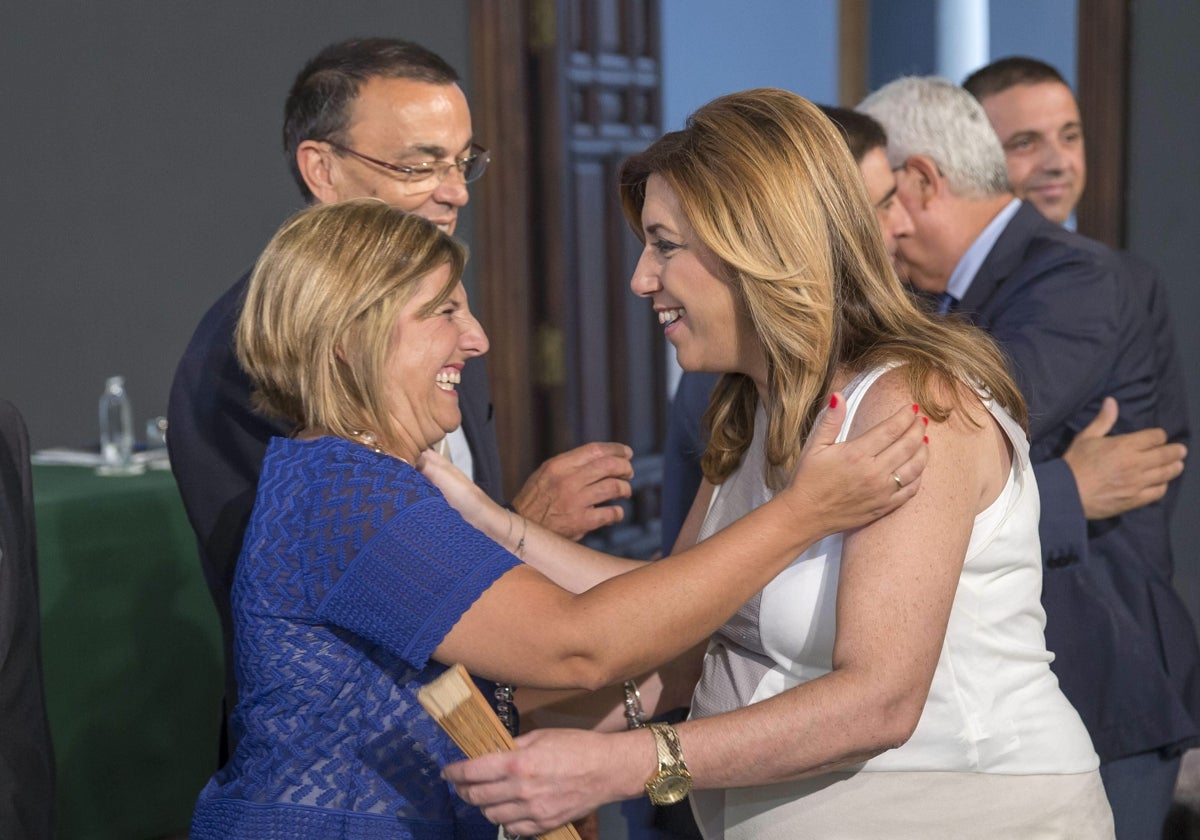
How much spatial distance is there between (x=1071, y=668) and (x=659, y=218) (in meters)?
1.08

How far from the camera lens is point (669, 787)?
147cm

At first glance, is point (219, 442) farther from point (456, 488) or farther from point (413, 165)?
point (413, 165)

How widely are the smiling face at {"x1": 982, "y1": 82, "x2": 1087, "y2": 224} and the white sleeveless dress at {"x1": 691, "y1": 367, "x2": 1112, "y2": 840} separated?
2.17 m

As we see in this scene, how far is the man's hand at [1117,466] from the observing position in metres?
2.30

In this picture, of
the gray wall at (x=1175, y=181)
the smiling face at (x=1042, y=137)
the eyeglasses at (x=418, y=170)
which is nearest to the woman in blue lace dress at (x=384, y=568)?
the eyeglasses at (x=418, y=170)

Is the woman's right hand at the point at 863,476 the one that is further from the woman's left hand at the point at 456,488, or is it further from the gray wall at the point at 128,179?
the gray wall at the point at 128,179

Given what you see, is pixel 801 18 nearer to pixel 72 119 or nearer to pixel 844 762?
pixel 72 119

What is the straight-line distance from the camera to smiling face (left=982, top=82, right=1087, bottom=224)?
11.8 ft

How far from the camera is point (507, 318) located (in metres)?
5.55

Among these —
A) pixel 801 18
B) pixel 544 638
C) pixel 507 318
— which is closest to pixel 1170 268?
pixel 507 318

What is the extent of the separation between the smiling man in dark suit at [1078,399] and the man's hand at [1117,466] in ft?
0.16

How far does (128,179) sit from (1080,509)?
3.40m

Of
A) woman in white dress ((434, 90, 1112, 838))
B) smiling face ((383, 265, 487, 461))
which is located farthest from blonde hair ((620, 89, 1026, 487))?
smiling face ((383, 265, 487, 461))

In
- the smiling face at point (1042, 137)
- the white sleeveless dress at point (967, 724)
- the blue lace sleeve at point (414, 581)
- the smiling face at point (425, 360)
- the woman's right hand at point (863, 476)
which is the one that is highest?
the smiling face at point (1042, 137)
